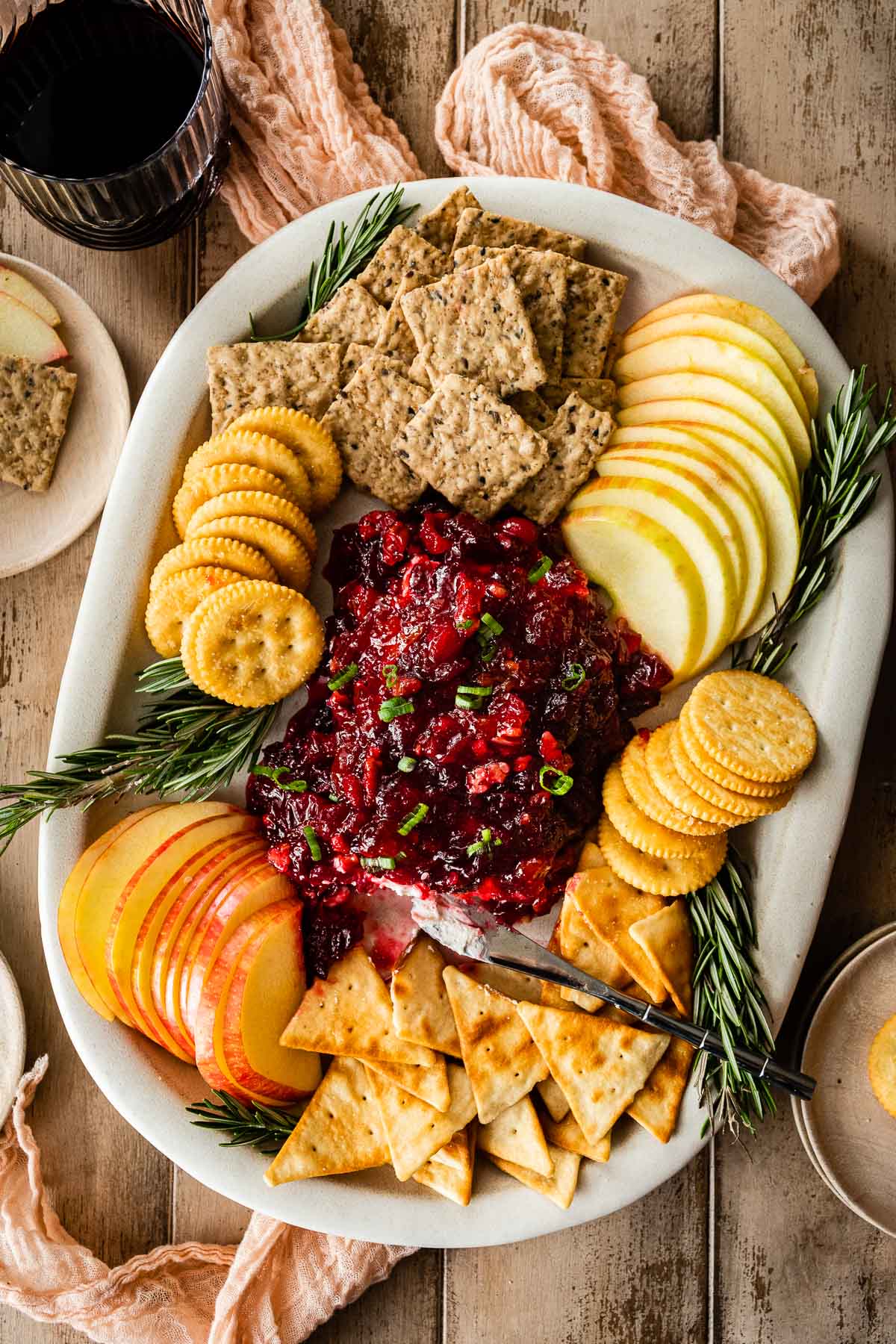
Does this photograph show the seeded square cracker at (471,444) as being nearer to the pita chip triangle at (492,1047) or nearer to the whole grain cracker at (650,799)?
the whole grain cracker at (650,799)

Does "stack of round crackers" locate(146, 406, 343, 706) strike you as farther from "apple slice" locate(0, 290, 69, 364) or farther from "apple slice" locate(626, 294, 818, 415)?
"apple slice" locate(626, 294, 818, 415)

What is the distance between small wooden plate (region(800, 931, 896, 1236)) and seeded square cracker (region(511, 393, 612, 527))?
1622 millimetres

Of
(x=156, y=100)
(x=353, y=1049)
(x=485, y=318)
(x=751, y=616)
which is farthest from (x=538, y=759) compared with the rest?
(x=156, y=100)

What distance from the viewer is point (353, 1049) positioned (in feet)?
9.62

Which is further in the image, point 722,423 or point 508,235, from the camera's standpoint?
point 508,235

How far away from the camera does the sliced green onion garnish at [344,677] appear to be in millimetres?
2857

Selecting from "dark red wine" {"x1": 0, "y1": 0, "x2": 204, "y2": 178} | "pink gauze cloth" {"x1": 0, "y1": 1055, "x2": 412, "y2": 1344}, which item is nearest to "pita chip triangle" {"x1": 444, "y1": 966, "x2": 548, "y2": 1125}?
"pink gauze cloth" {"x1": 0, "y1": 1055, "x2": 412, "y2": 1344}

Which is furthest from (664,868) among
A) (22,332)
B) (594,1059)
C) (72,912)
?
(22,332)

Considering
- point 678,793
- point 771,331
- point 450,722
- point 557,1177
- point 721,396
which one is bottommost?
point 557,1177

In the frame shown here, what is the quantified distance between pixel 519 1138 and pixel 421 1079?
0.33 m

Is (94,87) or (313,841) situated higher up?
(94,87)

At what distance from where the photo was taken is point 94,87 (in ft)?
9.52

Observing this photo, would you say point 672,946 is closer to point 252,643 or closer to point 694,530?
point 694,530

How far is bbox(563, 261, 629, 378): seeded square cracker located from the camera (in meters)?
2.96
